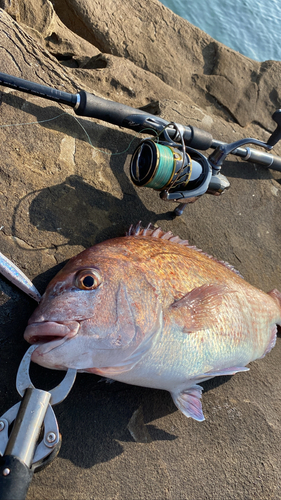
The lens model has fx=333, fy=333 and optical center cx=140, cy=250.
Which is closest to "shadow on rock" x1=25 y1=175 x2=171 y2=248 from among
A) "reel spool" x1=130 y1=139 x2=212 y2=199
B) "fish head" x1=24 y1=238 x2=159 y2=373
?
"reel spool" x1=130 y1=139 x2=212 y2=199

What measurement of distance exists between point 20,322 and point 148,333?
0.84m

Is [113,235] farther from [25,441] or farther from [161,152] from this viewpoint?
[25,441]

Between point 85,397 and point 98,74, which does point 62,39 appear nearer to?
point 98,74

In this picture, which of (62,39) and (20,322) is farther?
(62,39)

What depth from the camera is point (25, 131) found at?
266 cm

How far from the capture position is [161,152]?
→ 241 cm

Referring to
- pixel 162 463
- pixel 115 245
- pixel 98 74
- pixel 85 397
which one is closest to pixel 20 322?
pixel 85 397

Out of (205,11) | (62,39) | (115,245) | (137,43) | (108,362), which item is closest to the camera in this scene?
(108,362)

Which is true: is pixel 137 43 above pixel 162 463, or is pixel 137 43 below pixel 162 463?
above

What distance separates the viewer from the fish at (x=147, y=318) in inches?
67.9

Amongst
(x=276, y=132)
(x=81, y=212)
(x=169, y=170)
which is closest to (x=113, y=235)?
(x=81, y=212)

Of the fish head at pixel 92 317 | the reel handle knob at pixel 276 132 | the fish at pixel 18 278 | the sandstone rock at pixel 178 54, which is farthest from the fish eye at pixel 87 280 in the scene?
the sandstone rock at pixel 178 54

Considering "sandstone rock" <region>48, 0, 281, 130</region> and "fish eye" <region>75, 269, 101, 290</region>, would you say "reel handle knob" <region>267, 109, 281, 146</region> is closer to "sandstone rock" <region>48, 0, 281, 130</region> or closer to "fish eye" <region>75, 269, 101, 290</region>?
"sandstone rock" <region>48, 0, 281, 130</region>

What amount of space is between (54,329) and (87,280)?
31 centimetres
